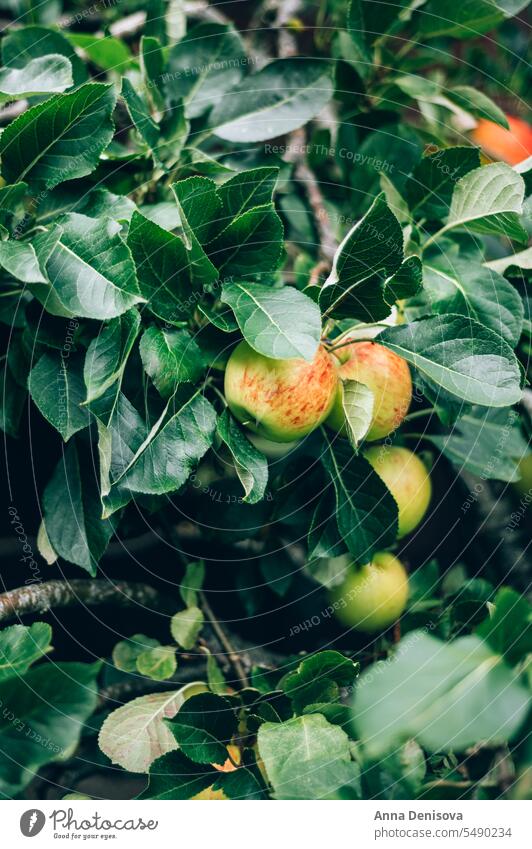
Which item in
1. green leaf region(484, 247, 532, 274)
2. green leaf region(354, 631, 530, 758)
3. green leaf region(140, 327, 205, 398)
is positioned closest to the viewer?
green leaf region(354, 631, 530, 758)

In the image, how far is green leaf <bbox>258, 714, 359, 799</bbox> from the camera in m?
0.38

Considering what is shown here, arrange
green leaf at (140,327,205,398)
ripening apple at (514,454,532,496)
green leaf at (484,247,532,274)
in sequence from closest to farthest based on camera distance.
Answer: green leaf at (140,327,205,398)
green leaf at (484,247,532,274)
ripening apple at (514,454,532,496)

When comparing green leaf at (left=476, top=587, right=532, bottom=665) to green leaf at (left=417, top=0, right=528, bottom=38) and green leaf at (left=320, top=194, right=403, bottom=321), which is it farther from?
green leaf at (left=417, top=0, right=528, bottom=38)

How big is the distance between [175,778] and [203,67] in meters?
0.51

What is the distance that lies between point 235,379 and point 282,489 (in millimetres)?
130

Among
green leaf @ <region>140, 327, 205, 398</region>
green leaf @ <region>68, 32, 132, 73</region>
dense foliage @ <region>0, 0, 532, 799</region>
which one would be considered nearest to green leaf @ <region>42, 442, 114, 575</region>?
dense foliage @ <region>0, 0, 532, 799</region>

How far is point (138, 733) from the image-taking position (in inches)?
17.9

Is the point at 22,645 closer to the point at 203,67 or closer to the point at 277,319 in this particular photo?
the point at 277,319

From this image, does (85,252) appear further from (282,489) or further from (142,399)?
(282,489)

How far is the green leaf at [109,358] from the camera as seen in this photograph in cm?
37

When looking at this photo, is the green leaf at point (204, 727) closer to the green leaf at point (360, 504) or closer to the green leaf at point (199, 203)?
the green leaf at point (360, 504)

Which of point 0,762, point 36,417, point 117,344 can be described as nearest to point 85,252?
point 117,344

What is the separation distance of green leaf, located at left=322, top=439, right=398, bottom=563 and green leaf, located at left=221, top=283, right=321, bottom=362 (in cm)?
11

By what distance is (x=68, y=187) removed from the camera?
0.44m
